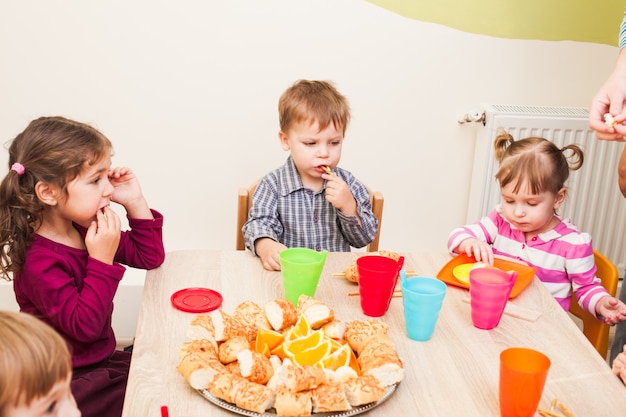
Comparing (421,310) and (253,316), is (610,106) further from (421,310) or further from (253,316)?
(253,316)

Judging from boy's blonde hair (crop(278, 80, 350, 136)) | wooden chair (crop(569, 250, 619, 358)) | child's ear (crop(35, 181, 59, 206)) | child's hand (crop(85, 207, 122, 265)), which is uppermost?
boy's blonde hair (crop(278, 80, 350, 136))

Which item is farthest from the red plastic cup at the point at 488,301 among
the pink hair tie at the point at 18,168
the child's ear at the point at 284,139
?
the pink hair tie at the point at 18,168

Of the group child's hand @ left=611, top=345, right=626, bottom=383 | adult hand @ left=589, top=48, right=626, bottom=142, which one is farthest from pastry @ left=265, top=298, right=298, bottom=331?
adult hand @ left=589, top=48, right=626, bottom=142

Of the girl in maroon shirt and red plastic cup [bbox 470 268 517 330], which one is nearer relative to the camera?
red plastic cup [bbox 470 268 517 330]

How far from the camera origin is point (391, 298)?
1485mm

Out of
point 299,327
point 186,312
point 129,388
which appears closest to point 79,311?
point 186,312

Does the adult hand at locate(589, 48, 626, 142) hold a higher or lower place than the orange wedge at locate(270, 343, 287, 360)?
higher

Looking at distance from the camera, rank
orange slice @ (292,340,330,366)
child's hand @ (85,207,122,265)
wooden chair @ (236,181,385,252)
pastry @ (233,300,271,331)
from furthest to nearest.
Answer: wooden chair @ (236,181,385,252) → child's hand @ (85,207,122,265) → pastry @ (233,300,271,331) → orange slice @ (292,340,330,366)

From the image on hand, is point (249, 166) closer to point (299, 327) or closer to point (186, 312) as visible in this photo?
point (186, 312)

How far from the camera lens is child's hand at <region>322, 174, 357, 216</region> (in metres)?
1.92

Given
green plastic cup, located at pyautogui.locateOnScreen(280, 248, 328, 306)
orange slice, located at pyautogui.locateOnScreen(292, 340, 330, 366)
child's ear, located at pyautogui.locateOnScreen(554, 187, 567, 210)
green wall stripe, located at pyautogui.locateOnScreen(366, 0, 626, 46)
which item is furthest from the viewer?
green wall stripe, located at pyautogui.locateOnScreen(366, 0, 626, 46)

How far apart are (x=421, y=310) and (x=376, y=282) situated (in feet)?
0.38

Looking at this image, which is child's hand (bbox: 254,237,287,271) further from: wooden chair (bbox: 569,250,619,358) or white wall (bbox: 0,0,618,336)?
white wall (bbox: 0,0,618,336)

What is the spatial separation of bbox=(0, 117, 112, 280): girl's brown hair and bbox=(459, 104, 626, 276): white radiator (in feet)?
5.51
